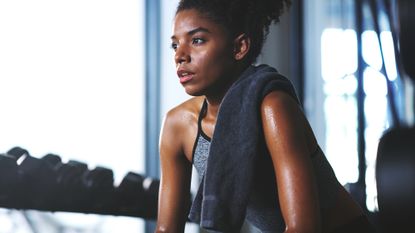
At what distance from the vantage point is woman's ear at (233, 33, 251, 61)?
1399mm

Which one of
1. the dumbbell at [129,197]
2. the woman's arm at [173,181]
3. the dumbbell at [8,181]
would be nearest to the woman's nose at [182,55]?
the woman's arm at [173,181]

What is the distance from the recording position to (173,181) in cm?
151

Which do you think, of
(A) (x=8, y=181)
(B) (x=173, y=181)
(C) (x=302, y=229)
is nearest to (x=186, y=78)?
(B) (x=173, y=181)

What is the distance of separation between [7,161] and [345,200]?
87 cm

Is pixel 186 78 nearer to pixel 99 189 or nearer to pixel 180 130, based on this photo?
pixel 180 130

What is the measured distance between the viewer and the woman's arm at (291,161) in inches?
45.5

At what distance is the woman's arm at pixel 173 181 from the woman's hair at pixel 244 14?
267 millimetres

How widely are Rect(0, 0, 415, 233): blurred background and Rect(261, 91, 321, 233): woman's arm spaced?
2.75ft

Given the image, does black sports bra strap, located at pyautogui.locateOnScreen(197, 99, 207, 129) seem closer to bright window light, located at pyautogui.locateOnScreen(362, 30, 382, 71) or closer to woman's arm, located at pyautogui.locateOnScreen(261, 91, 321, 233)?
woman's arm, located at pyautogui.locateOnScreen(261, 91, 321, 233)

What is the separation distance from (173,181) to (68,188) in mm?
435

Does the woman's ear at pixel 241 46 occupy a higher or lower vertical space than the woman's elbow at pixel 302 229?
higher

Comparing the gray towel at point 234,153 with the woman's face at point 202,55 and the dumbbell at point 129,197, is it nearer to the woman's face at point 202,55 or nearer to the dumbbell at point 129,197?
the woman's face at point 202,55

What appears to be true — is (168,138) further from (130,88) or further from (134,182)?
(130,88)

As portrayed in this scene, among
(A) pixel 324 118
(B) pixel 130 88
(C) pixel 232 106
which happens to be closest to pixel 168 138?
(C) pixel 232 106
